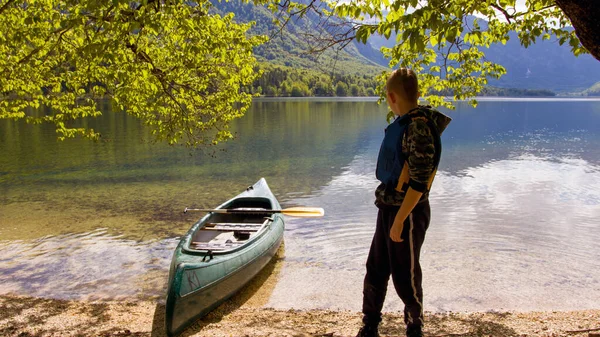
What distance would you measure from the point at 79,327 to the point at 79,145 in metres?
31.3

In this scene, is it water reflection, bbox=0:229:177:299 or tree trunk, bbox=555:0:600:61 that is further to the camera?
water reflection, bbox=0:229:177:299

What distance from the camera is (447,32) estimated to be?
15.2ft

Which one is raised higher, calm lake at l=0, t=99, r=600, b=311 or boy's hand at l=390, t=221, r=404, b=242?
boy's hand at l=390, t=221, r=404, b=242

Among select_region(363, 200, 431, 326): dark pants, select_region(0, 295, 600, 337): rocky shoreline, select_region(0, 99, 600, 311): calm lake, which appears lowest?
select_region(0, 99, 600, 311): calm lake

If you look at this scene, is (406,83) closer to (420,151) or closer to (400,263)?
(420,151)

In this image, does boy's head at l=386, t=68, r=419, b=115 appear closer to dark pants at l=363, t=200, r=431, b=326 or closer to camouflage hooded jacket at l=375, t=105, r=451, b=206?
camouflage hooded jacket at l=375, t=105, r=451, b=206

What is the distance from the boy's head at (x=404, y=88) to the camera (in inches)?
164

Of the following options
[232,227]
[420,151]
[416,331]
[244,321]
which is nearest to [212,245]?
[232,227]

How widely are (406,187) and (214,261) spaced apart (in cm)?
510

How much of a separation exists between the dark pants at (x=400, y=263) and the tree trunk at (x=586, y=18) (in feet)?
6.14

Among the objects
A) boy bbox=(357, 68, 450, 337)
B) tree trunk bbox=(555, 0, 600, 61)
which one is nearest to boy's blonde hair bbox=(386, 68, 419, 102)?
boy bbox=(357, 68, 450, 337)

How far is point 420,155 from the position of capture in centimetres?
388

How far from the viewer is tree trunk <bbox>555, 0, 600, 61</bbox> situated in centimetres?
355

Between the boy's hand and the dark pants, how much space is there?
0.21 feet
